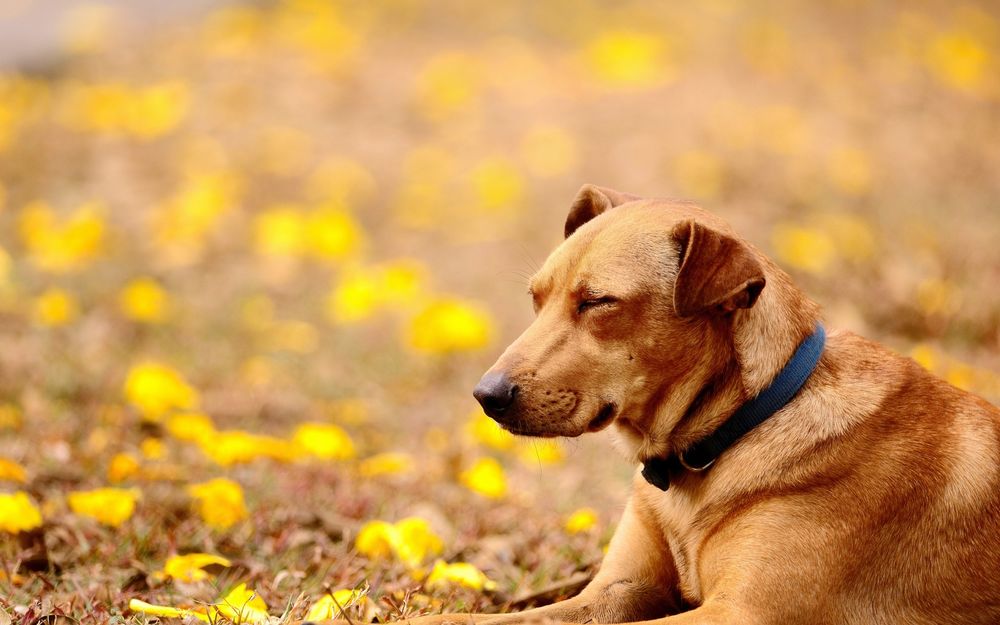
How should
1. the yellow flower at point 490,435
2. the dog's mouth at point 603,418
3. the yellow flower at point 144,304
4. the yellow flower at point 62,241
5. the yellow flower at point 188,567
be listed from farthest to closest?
the yellow flower at point 62,241, the yellow flower at point 144,304, the yellow flower at point 490,435, the yellow flower at point 188,567, the dog's mouth at point 603,418

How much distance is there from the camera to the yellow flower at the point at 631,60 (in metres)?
12.6

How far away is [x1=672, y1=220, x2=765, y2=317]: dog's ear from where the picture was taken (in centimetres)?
301

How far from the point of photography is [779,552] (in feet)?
9.55

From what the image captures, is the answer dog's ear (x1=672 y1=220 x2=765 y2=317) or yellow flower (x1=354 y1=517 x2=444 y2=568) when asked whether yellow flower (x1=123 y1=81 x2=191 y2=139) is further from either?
dog's ear (x1=672 y1=220 x2=765 y2=317)

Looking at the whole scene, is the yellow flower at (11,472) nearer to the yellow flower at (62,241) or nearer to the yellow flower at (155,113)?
the yellow flower at (62,241)

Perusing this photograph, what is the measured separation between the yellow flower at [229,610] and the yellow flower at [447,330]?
13.4 ft

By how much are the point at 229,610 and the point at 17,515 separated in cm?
104

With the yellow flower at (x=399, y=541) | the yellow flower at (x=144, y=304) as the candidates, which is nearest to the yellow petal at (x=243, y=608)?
the yellow flower at (x=399, y=541)

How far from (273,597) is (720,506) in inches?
60.6

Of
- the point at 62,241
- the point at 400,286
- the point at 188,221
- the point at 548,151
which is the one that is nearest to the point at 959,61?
the point at 548,151

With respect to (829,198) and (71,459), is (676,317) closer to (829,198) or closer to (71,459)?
(71,459)

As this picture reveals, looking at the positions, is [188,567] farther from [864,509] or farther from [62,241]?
[62,241]

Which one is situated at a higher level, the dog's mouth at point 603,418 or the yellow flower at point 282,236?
the dog's mouth at point 603,418

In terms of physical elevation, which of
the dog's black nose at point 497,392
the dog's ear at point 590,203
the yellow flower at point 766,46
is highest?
the dog's ear at point 590,203
